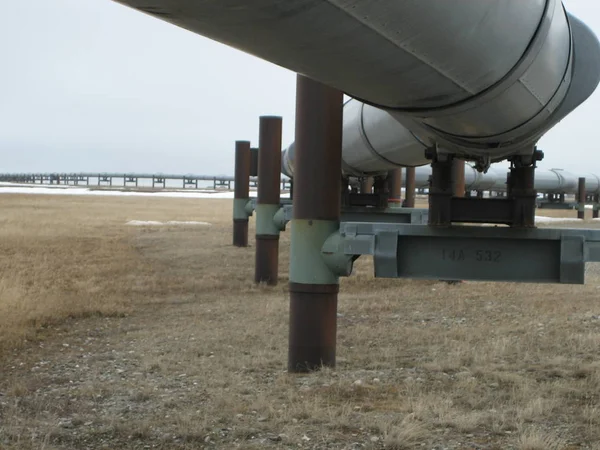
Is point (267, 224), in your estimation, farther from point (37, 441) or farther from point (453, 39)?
point (453, 39)

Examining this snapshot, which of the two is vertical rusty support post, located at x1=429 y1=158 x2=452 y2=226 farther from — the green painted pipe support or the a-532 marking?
the green painted pipe support

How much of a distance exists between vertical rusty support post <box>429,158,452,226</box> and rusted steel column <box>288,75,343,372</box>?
737 millimetres

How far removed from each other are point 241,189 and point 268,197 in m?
4.80

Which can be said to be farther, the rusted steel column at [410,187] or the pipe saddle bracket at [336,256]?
the rusted steel column at [410,187]

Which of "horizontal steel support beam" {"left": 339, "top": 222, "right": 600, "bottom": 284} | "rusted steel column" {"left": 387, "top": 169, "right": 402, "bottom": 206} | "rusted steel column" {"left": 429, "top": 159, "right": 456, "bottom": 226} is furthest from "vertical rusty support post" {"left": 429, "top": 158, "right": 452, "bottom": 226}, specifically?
"rusted steel column" {"left": 387, "top": 169, "right": 402, "bottom": 206}

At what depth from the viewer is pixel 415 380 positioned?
5.13 meters

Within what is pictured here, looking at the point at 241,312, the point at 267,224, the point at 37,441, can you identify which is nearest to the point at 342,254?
the point at 37,441

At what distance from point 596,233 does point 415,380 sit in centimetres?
152

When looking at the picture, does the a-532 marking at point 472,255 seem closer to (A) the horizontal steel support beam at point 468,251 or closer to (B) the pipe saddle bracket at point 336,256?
(A) the horizontal steel support beam at point 468,251

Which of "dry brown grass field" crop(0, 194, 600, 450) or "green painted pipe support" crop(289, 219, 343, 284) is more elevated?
"green painted pipe support" crop(289, 219, 343, 284)

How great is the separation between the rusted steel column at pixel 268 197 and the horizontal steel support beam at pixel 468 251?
6206 millimetres

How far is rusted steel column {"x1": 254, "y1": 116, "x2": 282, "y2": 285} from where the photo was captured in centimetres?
1128

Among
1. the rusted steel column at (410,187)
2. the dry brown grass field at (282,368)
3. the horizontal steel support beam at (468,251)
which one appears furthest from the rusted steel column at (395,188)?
the horizontal steel support beam at (468,251)

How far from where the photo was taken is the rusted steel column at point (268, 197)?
37.0 ft
